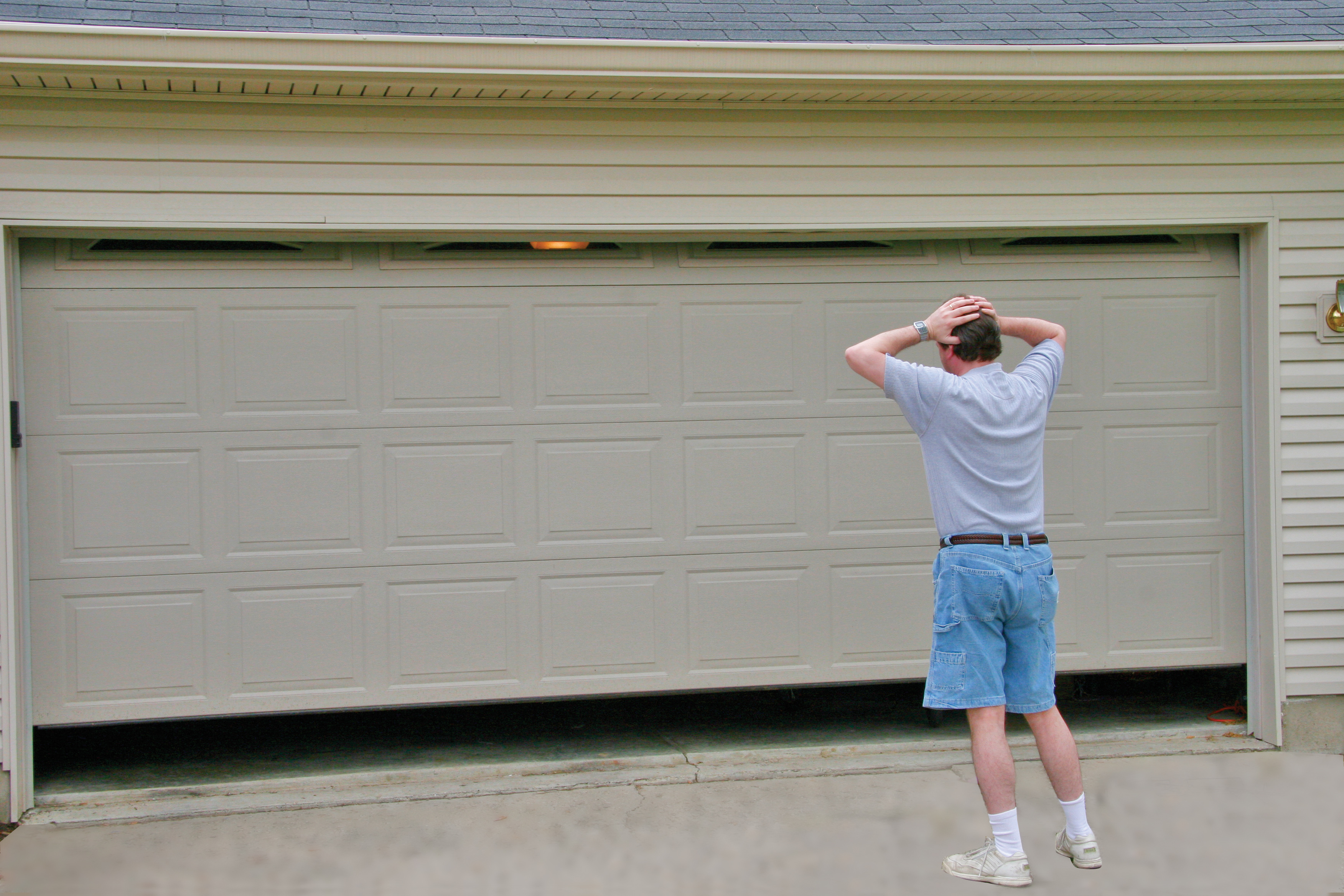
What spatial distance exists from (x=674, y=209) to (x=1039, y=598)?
2157 millimetres

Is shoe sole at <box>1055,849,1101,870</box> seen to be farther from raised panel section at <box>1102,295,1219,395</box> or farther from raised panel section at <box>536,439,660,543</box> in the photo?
raised panel section at <box>1102,295,1219,395</box>

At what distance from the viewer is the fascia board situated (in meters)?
3.95

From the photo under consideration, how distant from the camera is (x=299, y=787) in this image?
4.38m

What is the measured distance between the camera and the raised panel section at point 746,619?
189 inches

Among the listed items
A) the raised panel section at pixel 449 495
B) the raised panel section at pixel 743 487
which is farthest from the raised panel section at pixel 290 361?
the raised panel section at pixel 743 487

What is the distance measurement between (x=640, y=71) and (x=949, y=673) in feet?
8.02

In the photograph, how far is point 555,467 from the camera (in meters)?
4.70

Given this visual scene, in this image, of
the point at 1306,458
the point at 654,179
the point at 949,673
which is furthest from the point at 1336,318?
the point at 654,179

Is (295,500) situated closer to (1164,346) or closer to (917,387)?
(917,387)

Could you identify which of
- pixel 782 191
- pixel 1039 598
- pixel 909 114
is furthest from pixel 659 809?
pixel 909 114

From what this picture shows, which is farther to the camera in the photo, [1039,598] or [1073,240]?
[1073,240]

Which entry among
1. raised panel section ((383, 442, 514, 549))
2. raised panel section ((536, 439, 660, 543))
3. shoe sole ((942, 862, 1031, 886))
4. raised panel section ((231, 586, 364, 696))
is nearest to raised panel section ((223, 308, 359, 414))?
raised panel section ((383, 442, 514, 549))

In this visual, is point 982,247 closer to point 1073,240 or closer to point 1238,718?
point 1073,240

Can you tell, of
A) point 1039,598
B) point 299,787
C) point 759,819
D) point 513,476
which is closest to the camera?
point 1039,598
